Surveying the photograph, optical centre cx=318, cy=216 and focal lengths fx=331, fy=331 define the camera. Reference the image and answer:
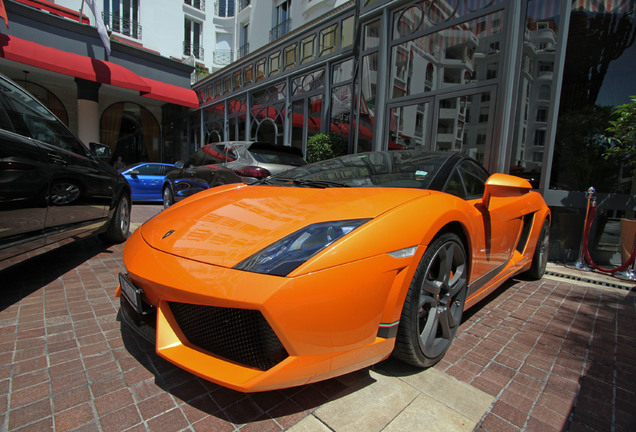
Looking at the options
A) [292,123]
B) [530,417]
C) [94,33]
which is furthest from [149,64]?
[530,417]

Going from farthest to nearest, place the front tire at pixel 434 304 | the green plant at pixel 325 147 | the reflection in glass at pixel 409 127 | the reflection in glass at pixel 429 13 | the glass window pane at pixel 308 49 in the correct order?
the glass window pane at pixel 308 49 → the green plant at pixel 325 147 → the reflection in glass at pixel 409 127 → the reflection in glass at pixel 429 13 → the front tire at pixel 434 304

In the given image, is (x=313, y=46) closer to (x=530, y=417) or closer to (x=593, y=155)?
(x=593, y=155)

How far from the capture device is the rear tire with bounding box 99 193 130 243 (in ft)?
13.5

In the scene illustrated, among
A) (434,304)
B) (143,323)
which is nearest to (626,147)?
(434,304)

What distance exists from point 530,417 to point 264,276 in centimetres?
135

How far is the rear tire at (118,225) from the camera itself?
162 inches

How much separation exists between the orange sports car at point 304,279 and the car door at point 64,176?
1292 millimetres

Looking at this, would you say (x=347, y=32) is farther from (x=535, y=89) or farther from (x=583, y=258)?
(x=583, y=258)

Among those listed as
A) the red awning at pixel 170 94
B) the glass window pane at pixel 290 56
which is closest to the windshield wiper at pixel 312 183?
the glass window pane at pixel 290 56

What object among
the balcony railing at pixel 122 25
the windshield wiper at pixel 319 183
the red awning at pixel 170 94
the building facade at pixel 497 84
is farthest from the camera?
the balcony railing at pixel 122 25

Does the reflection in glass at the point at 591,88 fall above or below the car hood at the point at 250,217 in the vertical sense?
above

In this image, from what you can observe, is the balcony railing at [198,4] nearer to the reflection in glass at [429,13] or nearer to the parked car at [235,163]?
the reflection in glass at [429,13]

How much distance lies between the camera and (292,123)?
10.8 m

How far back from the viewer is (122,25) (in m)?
19.3
